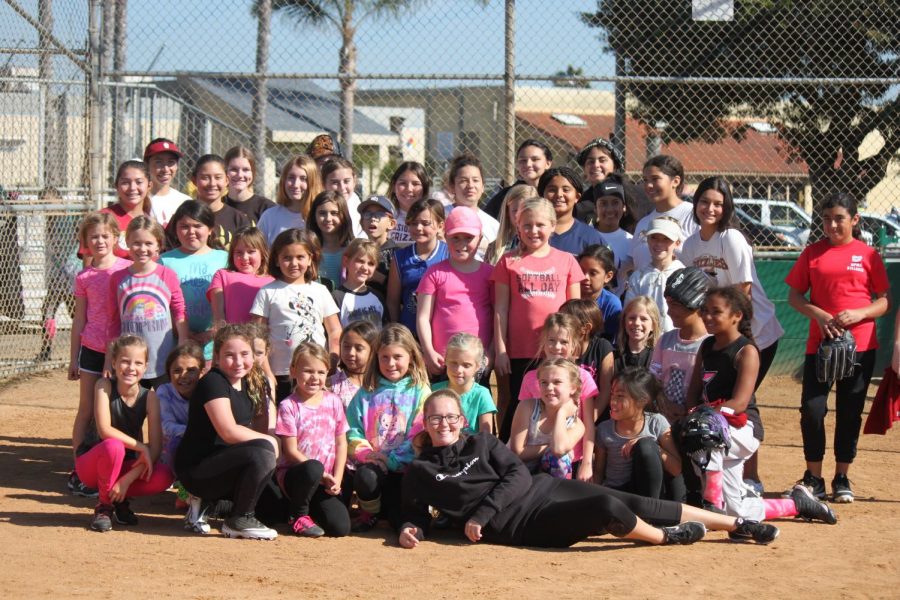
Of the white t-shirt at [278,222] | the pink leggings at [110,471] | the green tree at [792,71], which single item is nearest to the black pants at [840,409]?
the white t-shirt at [278,222]

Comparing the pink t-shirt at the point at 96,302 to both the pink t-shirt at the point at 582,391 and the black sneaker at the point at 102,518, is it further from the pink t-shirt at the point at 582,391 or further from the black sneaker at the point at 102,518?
the pink t-shirt at the point at 582,391

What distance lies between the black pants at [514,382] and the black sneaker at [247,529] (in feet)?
4.77

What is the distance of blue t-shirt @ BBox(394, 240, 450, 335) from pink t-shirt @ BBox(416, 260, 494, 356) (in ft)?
0.80

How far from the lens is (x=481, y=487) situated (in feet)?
16.8

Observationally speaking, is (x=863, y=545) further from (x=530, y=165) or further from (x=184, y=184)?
(x=184, y=184)

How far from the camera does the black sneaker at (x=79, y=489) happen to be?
238 inches

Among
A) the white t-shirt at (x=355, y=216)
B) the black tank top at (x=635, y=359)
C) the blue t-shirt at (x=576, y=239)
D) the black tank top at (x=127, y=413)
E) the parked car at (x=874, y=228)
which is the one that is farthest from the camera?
the parked car at (x=874, y=228)

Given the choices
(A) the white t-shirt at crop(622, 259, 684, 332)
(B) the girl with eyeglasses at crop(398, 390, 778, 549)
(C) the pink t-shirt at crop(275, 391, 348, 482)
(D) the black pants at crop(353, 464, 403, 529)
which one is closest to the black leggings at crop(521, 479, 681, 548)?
(B) the girl with eyeglasses at crop(398, 390, 778, 549)

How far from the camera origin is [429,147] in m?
12.9

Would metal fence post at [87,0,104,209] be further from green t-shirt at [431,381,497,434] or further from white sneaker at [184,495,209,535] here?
green t-shirt at [431,381,497,434]

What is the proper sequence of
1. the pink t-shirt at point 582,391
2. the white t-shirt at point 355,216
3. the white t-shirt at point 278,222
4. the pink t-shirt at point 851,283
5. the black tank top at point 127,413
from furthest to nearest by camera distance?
1. the white t-shirt at point 355,216
2. the white t-shirt at point 278,222
3. the pink t-shirt at point 851,283
4. the black tank top at point 127,413
5. the pink t-shirt at point 582,391

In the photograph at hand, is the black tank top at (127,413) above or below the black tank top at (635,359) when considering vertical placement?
below

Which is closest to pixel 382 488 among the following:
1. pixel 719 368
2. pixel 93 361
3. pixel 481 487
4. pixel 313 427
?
pixel 313 427

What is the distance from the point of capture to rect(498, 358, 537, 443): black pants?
19.5 feet
